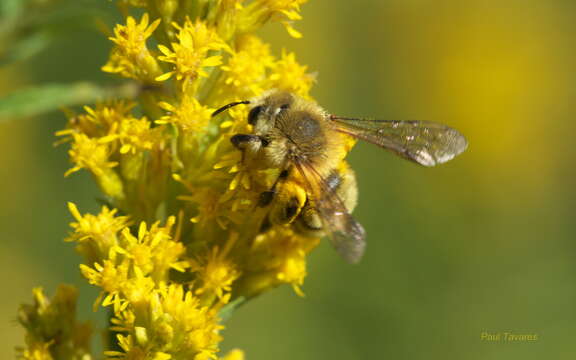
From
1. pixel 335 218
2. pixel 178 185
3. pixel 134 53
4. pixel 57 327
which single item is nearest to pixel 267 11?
pixel 134 53

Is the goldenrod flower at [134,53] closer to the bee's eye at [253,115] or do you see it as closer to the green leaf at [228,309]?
the bee's eye at [253,115]

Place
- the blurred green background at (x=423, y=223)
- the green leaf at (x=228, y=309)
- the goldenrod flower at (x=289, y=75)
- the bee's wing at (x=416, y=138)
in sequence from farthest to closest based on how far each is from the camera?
the blurred green background at (x=423, y=223), the bee's wing at (x=416, y=138), the goldenrod flower at (x=289, y=75), the green leaf at (x=228, y=309)

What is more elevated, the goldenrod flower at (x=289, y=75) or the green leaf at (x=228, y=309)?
the goldenrod flower at (x=289, y=75)

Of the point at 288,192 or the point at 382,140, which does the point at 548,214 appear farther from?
the point at 288,192

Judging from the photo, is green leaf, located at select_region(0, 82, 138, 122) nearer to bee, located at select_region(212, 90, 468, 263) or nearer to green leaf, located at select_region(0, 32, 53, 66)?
green leaf, located at select_region(0, 32, 53, 66)

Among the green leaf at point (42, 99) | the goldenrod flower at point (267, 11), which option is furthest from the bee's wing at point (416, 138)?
the green leaf at point (42, 99)

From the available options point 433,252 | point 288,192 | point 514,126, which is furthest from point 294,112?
point 514,126

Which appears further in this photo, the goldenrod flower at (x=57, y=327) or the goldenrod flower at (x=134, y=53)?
the goldenrod flower at (x=57, y=327)

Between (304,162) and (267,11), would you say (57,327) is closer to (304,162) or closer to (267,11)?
(304,162)
